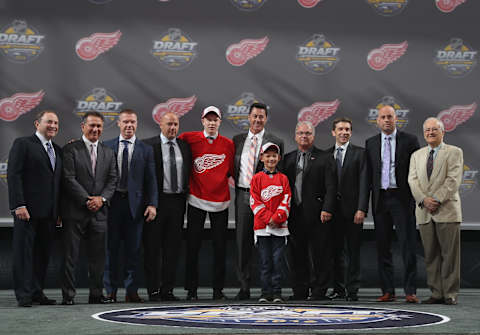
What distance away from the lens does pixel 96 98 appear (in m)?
6.96

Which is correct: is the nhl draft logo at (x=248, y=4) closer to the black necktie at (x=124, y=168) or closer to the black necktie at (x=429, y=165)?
the black necktie at (x=124, y=168)

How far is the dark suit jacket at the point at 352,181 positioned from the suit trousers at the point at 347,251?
8 centimetres

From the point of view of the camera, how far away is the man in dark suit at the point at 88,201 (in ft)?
17.5

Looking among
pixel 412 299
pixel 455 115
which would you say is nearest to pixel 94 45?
pixel 455 115

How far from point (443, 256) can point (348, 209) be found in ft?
2.93

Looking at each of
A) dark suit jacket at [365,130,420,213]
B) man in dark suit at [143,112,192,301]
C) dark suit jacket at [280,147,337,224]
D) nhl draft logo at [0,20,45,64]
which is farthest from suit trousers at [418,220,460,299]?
nhl draft logo at [0,20,45,64]

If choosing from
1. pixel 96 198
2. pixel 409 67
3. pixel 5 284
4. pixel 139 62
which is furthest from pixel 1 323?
pixel 409 67

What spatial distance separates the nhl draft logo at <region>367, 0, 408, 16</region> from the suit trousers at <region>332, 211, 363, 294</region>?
2.50 meters

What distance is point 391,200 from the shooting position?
5.71 metres

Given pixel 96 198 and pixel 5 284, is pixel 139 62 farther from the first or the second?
pixel 5 284

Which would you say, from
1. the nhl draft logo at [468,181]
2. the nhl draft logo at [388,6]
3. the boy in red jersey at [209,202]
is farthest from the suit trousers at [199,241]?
the nhl draft logo at [388,6]

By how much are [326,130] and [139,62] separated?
2.11 m

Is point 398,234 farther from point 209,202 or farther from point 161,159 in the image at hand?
point 161,159

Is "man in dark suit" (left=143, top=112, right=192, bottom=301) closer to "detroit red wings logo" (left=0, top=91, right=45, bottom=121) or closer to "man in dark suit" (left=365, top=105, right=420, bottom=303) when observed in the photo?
"man in dark suit" (left=365, top=105, right=420, bottom=303)
